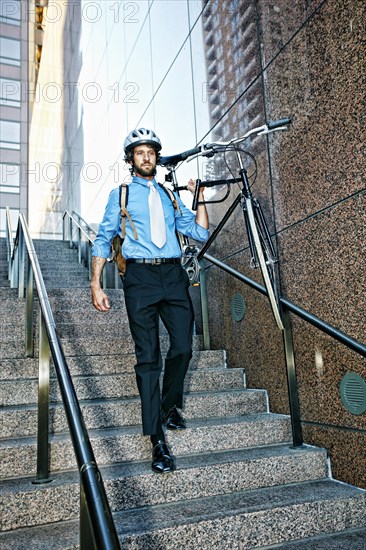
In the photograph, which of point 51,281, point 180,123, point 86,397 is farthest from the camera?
point 51,281

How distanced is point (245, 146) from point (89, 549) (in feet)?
10.2

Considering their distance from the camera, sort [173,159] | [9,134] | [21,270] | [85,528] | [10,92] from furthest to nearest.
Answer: [10,92], [9,134], [21,270], [173,159], [85,528]

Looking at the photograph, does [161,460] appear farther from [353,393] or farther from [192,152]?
[192,152]

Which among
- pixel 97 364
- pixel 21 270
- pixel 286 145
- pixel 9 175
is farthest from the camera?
pixel 9 175

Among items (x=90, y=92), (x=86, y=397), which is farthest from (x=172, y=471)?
(x=90, y=92)

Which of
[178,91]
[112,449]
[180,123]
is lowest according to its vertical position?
[112,449]

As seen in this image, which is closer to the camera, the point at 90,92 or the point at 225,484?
the point at 225,484

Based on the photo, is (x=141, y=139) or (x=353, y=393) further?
(x=141, y=139)

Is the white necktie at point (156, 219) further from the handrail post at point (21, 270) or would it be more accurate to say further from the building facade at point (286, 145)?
the handrail post at point (21, 270)

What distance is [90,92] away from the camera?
1094 centimetres

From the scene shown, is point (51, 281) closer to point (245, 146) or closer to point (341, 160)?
point (245, 146)

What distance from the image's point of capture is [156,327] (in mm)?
2676

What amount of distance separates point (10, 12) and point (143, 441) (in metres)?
32.3

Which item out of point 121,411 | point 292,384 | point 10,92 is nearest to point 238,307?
point 292,384
